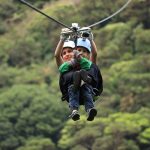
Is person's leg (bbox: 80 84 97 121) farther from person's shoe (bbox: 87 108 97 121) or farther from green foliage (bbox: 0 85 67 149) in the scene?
green foliage (bbox: 0 85 67 149)

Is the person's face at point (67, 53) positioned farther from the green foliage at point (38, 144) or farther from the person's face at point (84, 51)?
the green foliage at point (38, 144)

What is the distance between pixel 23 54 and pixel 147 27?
8569 mm

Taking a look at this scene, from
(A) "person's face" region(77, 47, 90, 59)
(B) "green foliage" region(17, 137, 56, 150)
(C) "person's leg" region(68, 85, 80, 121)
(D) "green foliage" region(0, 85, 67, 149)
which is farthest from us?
(D) "green foliage" region(0, 85, 67, 149)

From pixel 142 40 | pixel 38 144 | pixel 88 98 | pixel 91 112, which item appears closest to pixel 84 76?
pixel 88 98

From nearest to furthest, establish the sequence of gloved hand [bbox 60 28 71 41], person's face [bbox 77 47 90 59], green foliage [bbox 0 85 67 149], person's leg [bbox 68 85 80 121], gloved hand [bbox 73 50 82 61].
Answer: gloved hand [bbox 73 50 82 61] → gloved hand [bbox 60 28 71 41] → person's leg [bbox 68 85 80 121] → person's face [bbox 77 47 90 59] → green foliage [bbox 0 85 67 149]

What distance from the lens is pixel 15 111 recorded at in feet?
120

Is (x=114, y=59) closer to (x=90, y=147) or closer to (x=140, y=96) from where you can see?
(x=140, y=96)

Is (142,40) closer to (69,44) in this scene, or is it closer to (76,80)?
(69,44)

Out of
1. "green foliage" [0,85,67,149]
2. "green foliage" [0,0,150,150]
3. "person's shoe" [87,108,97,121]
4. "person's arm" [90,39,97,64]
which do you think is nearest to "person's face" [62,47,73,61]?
"person's arm" [90,39,97,64]

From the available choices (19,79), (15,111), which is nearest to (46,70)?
(19,79)

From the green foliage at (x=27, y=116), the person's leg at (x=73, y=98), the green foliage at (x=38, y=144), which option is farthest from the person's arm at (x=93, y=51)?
the green foliage at (x=27, y=116)

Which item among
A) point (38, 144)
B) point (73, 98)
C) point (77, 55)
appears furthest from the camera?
point (38, 144)

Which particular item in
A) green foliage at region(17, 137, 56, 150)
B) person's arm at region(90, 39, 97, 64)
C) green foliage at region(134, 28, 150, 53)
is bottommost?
person's arm at region(90, 39, 97, 64)

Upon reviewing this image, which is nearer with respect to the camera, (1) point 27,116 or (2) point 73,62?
(2) point 73,62
